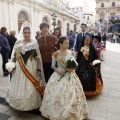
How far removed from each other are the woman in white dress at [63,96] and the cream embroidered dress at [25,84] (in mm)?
249

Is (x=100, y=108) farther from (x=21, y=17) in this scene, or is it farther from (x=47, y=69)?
(x=21, y=17)

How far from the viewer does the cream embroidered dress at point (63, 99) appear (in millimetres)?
2652

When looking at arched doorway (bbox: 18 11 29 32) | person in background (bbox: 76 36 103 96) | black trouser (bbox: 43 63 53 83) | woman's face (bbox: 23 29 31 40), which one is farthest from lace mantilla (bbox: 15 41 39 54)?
arched doorway (bbox: 18 11 29 32)

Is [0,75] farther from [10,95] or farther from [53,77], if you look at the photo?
[53,77]

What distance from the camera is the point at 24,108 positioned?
117 inches

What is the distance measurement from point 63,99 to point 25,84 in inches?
29.2

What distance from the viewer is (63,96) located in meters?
2.67

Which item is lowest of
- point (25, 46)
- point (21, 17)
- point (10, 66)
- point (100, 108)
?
point (100, 108)

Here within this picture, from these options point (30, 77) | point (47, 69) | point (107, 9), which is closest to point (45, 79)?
point (47, 69)

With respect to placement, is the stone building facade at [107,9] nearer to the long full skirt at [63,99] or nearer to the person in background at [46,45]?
the person in background at [46,45]

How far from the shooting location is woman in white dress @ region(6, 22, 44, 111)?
2.98 m

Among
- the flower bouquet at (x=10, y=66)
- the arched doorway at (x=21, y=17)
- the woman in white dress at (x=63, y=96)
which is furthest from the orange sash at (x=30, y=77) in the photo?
the arched doorway at (x=21, y=17)

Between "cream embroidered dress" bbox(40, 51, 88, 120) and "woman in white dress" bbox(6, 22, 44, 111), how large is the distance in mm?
290

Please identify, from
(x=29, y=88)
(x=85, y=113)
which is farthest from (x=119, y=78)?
(x=29, y=88)
